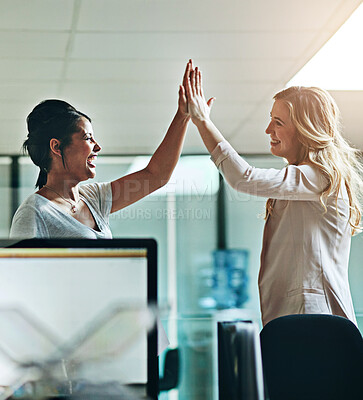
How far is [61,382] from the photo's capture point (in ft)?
2.28

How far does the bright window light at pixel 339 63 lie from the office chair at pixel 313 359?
1873 millimetres

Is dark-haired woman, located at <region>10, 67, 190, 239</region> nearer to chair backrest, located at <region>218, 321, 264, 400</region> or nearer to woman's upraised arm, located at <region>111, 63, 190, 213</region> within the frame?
woman's upraised arm, located at <region>111, 63, 190, 213</region>

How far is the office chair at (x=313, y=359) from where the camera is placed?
4.01ft

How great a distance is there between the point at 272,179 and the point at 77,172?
858mm

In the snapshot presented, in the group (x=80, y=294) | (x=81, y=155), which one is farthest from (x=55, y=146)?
(x=80, y=294)

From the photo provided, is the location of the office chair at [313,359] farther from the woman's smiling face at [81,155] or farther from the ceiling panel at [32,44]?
the ceiling panel at [32,44]

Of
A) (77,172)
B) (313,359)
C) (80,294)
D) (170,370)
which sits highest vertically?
(77,172)

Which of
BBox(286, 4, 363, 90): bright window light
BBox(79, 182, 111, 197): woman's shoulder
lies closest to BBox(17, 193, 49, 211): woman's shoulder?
BBox(79, 182, 111, 197): woman's shoulder

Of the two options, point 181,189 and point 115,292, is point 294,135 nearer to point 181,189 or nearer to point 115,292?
point 115,292

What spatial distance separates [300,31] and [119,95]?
104 cm

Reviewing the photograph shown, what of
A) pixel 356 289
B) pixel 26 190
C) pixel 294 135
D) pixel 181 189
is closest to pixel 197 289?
pixel 181 189

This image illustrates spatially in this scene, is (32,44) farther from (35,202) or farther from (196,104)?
(35,202)

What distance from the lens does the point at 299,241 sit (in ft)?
5.59

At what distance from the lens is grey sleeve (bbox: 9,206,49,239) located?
4.80 ft
